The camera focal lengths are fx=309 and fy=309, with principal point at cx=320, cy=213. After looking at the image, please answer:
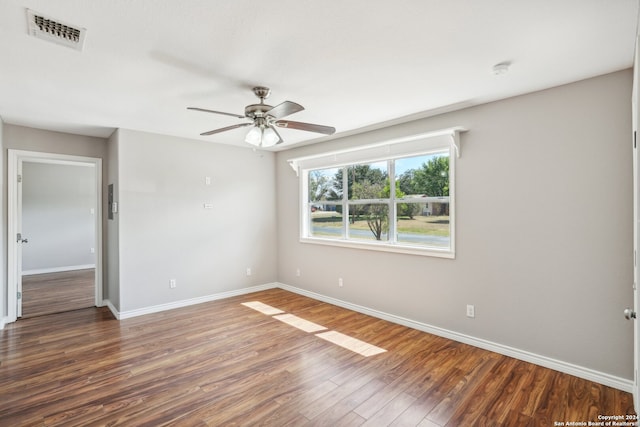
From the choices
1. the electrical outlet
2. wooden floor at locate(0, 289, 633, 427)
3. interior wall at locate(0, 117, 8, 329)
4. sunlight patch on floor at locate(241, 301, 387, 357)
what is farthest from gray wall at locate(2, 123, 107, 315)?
the electrical outlet

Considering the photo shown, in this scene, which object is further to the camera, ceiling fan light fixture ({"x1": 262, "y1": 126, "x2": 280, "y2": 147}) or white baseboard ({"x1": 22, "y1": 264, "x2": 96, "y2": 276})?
white baseboard ({"x1": 22, "y1": 264, "x2": 96, "y2": 276})

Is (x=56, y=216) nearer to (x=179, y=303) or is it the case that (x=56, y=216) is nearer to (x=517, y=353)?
(x=179, y=303)

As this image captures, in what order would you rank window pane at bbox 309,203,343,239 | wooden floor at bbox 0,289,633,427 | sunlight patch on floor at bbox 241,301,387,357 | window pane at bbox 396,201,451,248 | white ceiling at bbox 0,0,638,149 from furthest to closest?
window pane at bbox 309,203,343,239 < window pane at bbox 396,201,451,248 < sunlight patch on floor at bbox 241,301,387,357 < wooden floor at bbox 0,289,633,427 < white ceiling at bbox 0,0,638,149

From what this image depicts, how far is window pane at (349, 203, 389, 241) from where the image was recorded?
4.16m

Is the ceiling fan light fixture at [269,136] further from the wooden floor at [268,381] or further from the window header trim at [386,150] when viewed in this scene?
the wooden floor at [268,381]

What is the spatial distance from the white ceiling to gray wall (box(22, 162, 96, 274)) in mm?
4604

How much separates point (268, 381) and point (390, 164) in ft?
9.34

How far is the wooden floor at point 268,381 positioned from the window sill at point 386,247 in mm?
900

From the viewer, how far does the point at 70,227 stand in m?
7.20

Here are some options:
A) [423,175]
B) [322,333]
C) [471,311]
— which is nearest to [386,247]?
[423,175]

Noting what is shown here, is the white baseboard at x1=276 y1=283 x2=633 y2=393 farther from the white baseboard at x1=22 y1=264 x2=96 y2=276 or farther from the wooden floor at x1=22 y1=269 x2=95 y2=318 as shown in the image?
the white baseboard at x1=22 y1=264 x2=96 y2=276

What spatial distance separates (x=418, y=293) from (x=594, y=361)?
1557mm

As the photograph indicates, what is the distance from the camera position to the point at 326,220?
5.00 meters

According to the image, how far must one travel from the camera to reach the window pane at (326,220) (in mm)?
4816
